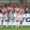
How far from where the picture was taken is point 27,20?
5977 millimetres

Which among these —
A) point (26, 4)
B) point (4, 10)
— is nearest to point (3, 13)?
point (4, 10)

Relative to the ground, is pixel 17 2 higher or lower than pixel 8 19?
higher

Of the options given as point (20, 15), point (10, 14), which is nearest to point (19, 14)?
point (20, 15)

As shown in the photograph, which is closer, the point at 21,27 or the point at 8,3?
the point at 21,27

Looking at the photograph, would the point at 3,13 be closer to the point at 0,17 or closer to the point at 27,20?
the point at 0,17

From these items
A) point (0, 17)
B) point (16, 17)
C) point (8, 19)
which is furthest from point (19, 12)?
point (0, 17)

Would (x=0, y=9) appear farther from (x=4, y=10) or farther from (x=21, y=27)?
(x=21, y=27)

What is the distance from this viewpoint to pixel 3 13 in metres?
5.69

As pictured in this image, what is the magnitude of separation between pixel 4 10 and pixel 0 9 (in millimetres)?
274

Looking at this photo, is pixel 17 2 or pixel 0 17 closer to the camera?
pixel 0 17

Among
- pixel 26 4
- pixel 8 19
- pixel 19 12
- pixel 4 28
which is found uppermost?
pixel 26 4

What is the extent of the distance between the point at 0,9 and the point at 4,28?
42.0 inches

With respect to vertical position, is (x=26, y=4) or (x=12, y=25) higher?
(x=26, y=4)

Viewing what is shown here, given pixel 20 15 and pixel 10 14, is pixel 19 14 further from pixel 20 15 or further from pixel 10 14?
pixel 10 14
